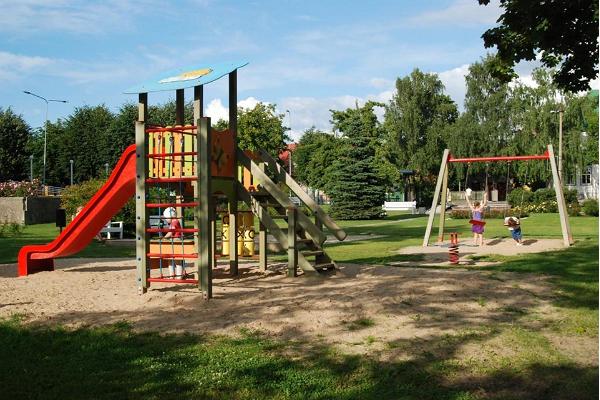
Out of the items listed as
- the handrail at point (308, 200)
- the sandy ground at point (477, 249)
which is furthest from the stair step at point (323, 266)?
the sandy ground at point (477, 249)

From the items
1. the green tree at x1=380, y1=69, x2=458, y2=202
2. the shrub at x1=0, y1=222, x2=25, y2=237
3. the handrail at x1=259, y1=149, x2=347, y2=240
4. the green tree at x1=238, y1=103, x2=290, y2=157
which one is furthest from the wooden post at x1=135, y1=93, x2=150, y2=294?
the green tree at x1=380, y1=69, x2=458, y2=202

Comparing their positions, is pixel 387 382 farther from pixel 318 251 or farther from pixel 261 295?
pixel 318 251

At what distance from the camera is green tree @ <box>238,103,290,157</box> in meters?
49.6

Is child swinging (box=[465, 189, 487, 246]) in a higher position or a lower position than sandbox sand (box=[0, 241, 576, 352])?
higher

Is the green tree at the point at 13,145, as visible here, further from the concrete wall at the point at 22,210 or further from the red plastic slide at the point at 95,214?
the red plastic slide at the point at 95,214

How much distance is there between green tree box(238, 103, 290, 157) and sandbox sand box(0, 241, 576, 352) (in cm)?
3850

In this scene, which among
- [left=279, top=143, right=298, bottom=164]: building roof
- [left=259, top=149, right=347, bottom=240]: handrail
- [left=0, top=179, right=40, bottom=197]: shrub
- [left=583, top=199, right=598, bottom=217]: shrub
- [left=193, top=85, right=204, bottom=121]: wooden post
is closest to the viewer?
[left=193, top=85, right=204, bottom=121]: wooden post

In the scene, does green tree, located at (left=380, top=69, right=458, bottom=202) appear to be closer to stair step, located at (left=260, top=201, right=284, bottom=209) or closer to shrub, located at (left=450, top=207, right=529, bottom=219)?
shrub, located at (left=450, top=207, right=529, bottom=219)

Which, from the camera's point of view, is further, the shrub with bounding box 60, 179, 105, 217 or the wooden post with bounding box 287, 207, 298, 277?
the shrub with bounding box 60, 179, 105, 217

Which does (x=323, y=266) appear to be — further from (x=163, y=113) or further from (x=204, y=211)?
(x=163, y=113)

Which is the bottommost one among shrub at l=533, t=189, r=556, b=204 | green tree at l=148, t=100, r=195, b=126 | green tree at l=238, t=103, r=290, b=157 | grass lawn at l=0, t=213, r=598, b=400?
grass lawn at l=0, t=213, r=598, b=400

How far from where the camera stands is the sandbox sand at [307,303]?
279 inches

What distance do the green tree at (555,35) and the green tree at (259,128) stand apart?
3925cm

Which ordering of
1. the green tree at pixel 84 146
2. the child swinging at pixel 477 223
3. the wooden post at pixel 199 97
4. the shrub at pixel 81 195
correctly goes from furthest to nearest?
1. the green tree at pixel 84 146
2. the shrub at pixel 81 195
3. the child swinging at pixel 477 223
4. the wooden post at pixel 199 97
